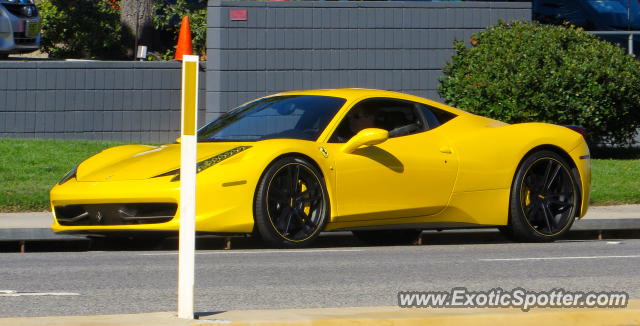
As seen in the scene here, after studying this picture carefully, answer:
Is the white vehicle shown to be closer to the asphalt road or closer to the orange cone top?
the orange cone top

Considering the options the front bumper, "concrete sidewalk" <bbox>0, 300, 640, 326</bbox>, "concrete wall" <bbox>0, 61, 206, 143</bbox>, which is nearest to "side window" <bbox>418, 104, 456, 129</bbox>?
the front bumper

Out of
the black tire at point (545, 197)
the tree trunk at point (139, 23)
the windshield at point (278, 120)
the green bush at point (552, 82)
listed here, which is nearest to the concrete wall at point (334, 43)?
the green bush at point (552, 82)

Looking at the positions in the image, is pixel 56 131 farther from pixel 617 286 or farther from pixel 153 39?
pixel 617 286

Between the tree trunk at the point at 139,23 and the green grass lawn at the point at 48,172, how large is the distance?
6.42m

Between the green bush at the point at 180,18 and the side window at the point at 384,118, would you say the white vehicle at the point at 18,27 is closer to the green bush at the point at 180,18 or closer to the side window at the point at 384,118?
the green bush at the point at 180,18

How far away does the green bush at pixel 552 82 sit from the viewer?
18.3 metres

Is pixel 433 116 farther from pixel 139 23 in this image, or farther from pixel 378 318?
pixel 139 23

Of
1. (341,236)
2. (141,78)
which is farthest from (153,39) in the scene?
(341,236)

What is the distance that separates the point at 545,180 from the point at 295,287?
155 inches

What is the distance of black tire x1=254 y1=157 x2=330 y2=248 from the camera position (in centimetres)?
1018

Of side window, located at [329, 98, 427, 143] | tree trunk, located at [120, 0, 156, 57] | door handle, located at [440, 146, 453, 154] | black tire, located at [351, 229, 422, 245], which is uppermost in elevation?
tree trunk, located at [120, 0, 156, 57]

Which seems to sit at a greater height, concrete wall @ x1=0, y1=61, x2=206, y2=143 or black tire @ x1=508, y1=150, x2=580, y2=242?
concrete wall @ x1=0, y1=61, x2=206, y2=143

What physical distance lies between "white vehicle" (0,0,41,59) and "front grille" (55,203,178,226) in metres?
11.6

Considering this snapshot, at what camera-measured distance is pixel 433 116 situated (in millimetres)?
11484
